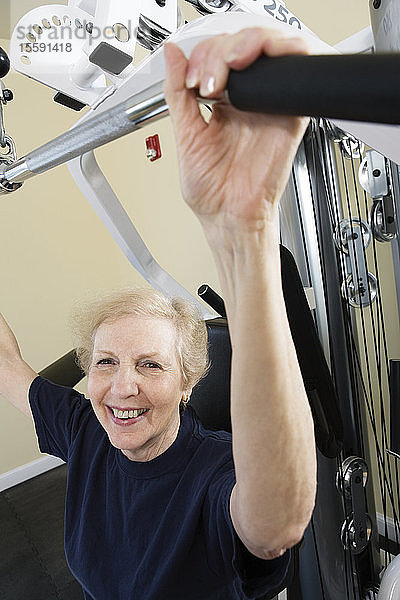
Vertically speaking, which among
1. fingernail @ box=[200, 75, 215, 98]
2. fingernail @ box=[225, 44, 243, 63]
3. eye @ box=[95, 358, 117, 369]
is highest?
fingernail @ box=[225, 44, 243, 63]

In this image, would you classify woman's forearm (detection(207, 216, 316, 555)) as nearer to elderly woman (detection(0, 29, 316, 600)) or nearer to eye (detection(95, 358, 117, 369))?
elderly woman (detection(0, 29, 316, 600))

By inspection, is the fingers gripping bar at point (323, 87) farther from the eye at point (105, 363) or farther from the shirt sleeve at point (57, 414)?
the shirt sleeve at point (57, 414)

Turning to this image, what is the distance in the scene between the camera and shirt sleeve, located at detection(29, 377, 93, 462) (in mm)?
1321

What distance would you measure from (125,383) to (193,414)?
0.21 m

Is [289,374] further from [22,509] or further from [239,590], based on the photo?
[22,509]

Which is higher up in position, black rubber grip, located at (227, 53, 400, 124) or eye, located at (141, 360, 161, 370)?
black rubber grip, located at (227, 53, 400, 124)

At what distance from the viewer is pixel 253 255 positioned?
0.58 m

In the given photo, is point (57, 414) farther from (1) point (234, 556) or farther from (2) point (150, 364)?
(1) point (234, 556)

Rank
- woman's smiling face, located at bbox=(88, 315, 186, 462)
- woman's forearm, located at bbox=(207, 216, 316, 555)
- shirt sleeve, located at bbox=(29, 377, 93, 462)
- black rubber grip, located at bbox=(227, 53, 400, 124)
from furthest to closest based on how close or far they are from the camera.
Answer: shirt sleeve, located at bbox=(29, 377, 93, 462), woman's smiling face, located at bbox=(88, 315, 186, 462), woman's forearm, located at bbox=(207, 216, 316, 555), black rubber grip, located at bbox=(227, 53, 400, 124)

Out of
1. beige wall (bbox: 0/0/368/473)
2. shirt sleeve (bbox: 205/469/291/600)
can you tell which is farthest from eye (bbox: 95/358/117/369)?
beige wall (bbox: 0/0/368/473)

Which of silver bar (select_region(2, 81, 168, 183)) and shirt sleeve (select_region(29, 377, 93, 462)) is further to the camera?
shirt sleeve (select_region(29, 377, 93, 462))

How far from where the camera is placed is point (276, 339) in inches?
23.5

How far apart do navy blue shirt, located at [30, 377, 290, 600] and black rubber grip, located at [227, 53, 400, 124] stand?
2.02 feet

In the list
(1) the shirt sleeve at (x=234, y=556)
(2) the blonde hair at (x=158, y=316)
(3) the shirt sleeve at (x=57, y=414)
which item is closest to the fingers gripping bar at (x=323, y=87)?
(1) the shirt sleeve at (x=234, y=556)
